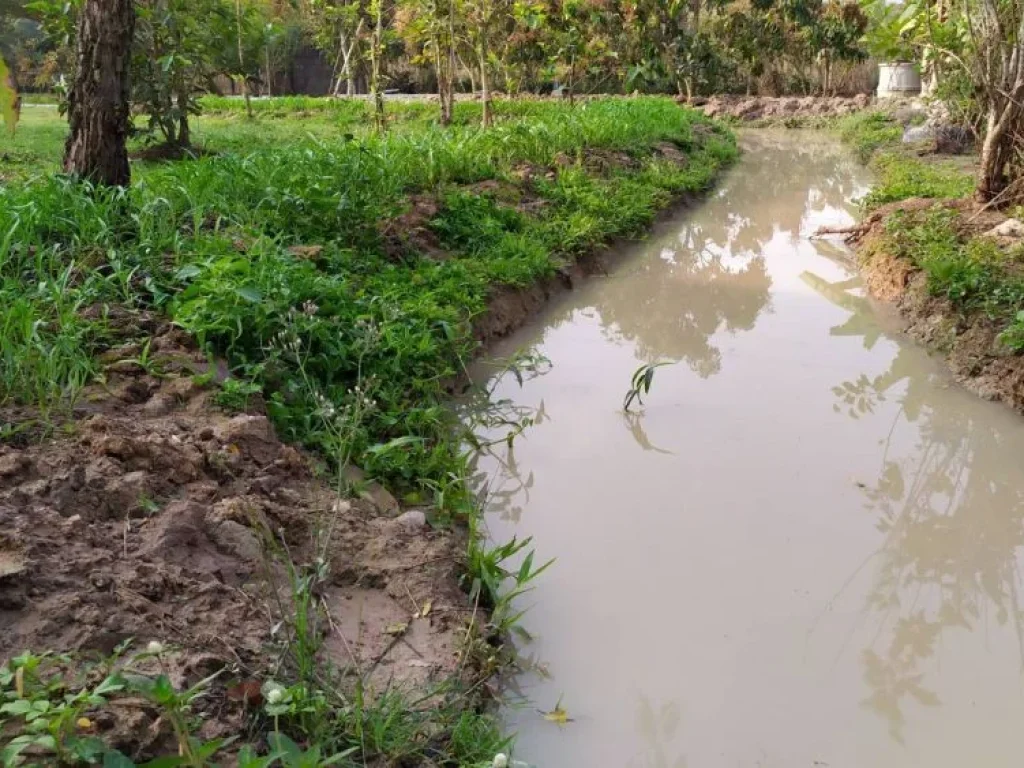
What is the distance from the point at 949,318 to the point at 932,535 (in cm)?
229

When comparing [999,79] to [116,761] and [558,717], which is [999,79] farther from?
[116,761]

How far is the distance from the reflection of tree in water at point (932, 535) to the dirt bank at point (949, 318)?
0.23 meters

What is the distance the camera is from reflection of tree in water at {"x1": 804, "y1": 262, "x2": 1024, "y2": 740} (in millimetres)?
2658

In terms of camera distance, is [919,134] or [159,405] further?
[919,134]

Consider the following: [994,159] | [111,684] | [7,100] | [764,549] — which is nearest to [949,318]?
[994,159]

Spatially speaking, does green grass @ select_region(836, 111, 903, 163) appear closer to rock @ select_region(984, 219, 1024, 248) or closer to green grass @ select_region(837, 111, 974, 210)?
green grass @ select_region(837, 111, 974, 210)

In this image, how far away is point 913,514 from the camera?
3.48 meters

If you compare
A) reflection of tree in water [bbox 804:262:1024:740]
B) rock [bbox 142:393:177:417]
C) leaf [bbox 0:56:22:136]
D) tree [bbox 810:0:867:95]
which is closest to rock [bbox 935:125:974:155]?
reflection of tree in water [bbox 804:262:1024:740]

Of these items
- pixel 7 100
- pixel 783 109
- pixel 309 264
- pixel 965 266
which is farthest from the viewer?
pixel 783 109

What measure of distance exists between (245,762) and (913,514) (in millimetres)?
2755

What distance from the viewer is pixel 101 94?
4598 mm

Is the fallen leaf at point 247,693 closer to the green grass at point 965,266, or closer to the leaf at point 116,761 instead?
the leaf at point 116,761

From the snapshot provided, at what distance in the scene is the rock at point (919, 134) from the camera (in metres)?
12.4

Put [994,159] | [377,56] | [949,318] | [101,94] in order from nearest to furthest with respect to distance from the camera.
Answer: [101,94] < [949,318] < [994,159] < [377,56]
